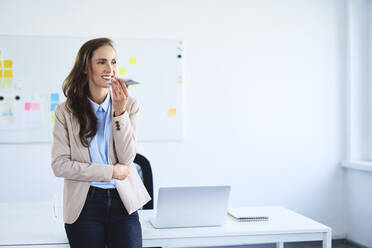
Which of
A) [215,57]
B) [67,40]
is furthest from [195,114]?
[67,40]

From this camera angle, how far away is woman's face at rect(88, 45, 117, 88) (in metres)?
1.92

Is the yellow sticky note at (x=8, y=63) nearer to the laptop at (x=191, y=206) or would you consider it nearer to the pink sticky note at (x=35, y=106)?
the pink sticky note at (x=35, y=106)

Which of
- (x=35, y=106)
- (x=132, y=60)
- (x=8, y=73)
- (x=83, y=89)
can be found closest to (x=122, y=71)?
(x=132, y=60)

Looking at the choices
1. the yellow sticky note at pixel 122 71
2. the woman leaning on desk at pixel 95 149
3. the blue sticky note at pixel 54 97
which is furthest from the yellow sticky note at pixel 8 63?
the woman leaning on desk at pixel 95 149

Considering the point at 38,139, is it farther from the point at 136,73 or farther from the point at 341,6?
the point at 341,6

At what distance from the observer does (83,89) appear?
195 centimetres

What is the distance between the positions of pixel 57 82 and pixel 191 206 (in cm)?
228

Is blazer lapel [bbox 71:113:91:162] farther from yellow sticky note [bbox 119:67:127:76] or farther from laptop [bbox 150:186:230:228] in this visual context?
yellow sticky note [bbox 119:67:127:76]

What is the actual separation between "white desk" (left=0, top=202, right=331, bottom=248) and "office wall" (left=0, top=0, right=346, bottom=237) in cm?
175

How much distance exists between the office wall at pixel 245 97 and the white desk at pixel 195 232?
5.75ft

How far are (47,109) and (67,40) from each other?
621mm

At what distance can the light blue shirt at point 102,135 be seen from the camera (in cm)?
188

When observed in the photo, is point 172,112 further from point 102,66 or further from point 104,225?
point 104,225

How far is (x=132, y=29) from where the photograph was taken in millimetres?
3861
